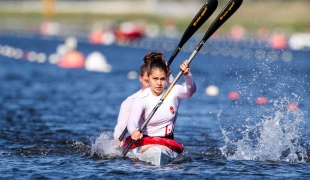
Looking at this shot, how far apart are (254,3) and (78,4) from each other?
30.8 m

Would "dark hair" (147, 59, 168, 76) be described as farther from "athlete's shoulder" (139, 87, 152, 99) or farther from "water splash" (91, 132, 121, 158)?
"water splash" (91, 132, 121, 158)

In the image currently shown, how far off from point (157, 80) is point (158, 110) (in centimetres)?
56

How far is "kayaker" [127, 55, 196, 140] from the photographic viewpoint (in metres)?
11.3

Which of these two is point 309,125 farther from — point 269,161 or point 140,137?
point 140,137

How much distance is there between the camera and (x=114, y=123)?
17.1 m

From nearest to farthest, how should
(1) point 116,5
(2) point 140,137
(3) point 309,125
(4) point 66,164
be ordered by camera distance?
(2) point 140,137, (4) point 66,164, (3) point 309,125, (1) point 116,5

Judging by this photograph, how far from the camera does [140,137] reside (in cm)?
1102

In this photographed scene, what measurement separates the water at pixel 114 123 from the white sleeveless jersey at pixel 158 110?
1.84 ft

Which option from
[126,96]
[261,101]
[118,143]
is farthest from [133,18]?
[118,143]

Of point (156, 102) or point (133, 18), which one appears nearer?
point (156, 102)

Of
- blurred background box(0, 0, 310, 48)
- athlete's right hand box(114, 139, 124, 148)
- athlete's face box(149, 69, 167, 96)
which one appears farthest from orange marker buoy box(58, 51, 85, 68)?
blurred background box(0, 0, 310, 48)

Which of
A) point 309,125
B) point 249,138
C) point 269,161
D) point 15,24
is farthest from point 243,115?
point 15,24

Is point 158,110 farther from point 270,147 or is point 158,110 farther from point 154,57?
point 270,147

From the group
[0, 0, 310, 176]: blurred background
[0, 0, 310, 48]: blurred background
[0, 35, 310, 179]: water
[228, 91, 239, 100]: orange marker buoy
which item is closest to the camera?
[0, 35, 310, 179]: water
